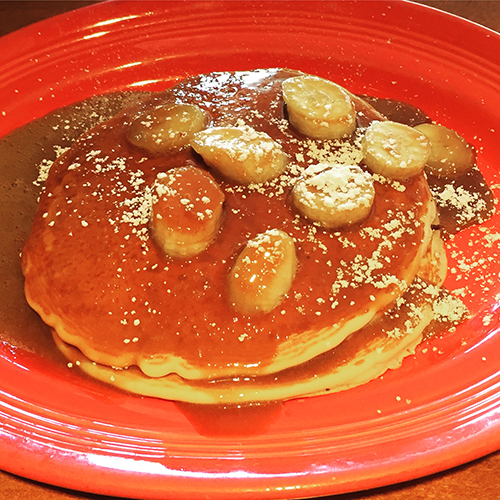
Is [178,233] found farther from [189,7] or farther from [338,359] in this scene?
[189,7]

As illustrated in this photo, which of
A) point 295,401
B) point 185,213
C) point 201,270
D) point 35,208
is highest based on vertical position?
point 185,213

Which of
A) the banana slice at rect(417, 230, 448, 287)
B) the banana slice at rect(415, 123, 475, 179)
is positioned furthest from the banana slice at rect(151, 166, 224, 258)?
the banana slice at rect(415, 123, 475, 179)

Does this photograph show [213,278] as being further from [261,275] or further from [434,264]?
[434,264]

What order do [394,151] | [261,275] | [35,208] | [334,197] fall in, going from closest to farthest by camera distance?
[261,275], [334,197], [394,151], [35,208]

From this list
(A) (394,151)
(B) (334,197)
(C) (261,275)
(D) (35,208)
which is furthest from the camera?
(D) (35,208)

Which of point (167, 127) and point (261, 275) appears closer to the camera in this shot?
point (261, 275)

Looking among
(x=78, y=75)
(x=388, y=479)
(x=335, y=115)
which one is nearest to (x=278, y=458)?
(x=388, y=479)

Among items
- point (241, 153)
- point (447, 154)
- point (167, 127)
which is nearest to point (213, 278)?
point (241, 153)

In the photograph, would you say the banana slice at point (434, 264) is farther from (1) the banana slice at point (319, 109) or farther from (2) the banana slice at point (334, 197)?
(1) the banana slice at point (319, 109)
